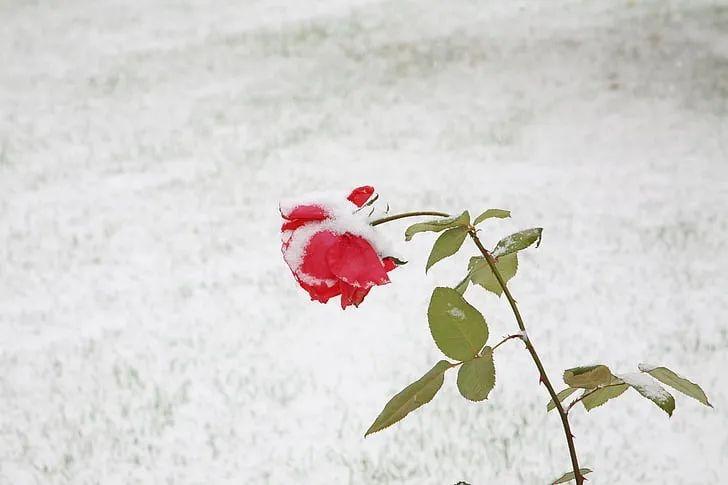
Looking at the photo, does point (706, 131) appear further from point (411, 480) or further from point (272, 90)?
point (411, 480)

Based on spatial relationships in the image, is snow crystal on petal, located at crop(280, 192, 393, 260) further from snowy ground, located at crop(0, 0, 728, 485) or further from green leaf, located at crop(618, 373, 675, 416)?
snowy ground, located at crop(0, 0, 728, 485)

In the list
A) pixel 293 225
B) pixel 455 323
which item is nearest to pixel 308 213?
pixel 293 225

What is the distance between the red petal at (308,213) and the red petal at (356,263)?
0.03 meters

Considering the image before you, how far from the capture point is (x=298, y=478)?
169cm

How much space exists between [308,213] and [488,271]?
0.21 metres

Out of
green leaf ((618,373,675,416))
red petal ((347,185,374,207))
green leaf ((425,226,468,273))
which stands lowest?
green leaf ((618,373,675,416))

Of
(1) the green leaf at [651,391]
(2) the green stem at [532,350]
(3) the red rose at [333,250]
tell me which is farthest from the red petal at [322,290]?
(1) the green leaf at [651,391]

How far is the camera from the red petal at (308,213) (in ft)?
1.81

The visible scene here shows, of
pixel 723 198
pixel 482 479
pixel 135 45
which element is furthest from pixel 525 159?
pixel 135 45

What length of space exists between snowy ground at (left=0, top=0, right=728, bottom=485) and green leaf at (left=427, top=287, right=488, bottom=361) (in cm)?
114

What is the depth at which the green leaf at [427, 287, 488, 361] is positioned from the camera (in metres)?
0.56

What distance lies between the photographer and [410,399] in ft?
1.84

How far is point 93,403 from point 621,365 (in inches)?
55.0

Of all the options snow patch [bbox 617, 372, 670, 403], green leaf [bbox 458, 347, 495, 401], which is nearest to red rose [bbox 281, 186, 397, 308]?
green leaf [bbox 458, 347, 495, 401]
